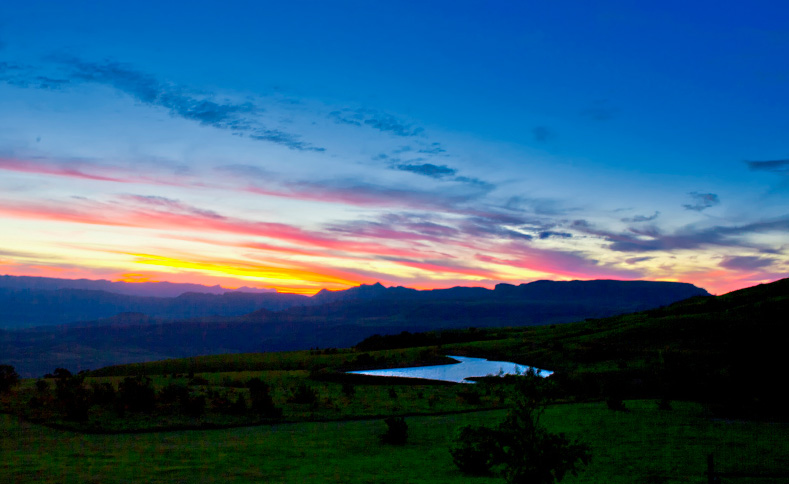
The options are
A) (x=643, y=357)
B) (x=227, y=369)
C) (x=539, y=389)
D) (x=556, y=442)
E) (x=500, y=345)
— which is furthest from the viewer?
(x=500, y=345)

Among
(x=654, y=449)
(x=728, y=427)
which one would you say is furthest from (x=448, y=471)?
(x=728, y=427)

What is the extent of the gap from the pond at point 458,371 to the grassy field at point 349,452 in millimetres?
21672

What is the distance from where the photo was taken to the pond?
42.7 m

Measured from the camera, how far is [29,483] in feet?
38.3

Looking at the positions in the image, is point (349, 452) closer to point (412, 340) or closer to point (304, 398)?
point (304, 398)

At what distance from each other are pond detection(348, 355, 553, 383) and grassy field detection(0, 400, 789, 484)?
21.7 m

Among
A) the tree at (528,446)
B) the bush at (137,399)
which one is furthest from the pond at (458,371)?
the tree at (528,446)

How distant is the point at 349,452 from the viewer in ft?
52.3

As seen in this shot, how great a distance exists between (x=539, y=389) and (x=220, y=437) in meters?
12.5

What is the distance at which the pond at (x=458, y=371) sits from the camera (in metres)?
42.7

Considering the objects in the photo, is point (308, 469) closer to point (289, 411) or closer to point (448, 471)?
point (448, 471)

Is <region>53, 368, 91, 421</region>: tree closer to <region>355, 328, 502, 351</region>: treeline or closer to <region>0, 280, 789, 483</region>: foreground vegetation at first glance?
<region>0, 280, 789, 483</region>: foreground vegetation

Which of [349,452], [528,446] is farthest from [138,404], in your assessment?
[528,446]

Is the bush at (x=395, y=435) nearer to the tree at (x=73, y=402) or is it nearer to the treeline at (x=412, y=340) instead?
the tree at (x=73, y=402)
